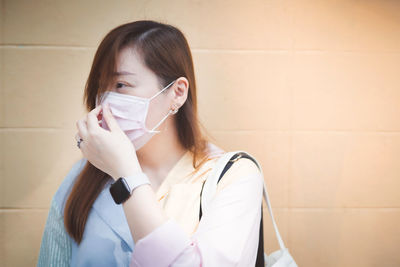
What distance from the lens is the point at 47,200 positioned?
165 cm

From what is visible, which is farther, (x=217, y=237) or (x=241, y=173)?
(x=241, y=173)

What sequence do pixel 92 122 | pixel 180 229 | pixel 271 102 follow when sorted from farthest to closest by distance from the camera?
pixel 271 102 < pixel 92 122 < pixel 180 229

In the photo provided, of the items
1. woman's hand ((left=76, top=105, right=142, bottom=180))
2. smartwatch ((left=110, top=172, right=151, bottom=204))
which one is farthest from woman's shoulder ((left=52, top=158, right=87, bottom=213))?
smartwatch ((left=110, top=172, right=151, bottom=204))

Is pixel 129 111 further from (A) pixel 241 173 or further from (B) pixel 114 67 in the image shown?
(A) pixel 241 173

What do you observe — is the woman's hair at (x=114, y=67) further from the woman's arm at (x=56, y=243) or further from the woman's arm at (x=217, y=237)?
the woman's arm at (x=217, y=237)

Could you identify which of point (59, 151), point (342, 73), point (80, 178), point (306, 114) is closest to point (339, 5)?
point (342, 73)

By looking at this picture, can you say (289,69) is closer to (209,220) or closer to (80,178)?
(209,220)

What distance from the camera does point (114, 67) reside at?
3.47ft

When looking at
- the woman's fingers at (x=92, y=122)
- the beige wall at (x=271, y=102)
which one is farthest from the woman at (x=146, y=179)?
the beige wall at (x=271, y=102)

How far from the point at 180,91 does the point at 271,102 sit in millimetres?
681

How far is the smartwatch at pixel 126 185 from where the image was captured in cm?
87

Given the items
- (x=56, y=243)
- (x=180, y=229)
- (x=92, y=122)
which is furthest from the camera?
(x=56, y=243)

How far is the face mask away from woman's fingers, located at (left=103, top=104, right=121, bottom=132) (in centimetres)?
3

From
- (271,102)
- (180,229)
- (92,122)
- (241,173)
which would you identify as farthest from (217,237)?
(271,102)
